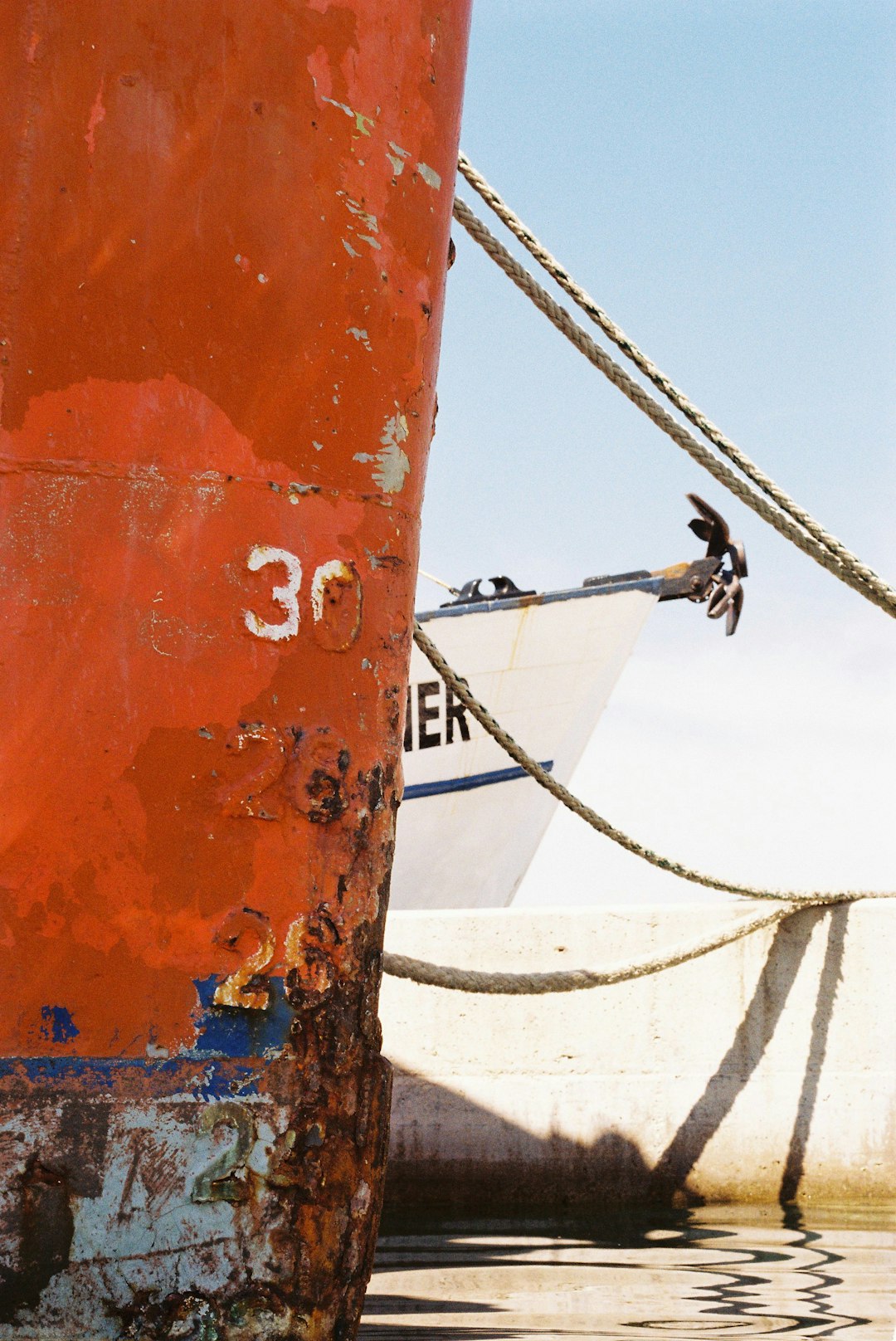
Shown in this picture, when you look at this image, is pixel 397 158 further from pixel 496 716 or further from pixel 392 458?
pixel 496 716

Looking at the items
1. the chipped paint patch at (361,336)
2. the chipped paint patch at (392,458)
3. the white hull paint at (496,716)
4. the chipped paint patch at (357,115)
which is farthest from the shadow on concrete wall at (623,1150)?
the white hull paint at (496,716)

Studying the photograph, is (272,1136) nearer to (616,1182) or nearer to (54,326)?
(54,326)

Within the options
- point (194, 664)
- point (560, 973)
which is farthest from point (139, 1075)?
point (560, 973)

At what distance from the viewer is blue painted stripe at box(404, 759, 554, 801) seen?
8.45 meters

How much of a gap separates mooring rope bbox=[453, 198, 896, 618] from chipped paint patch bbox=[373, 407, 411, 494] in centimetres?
126

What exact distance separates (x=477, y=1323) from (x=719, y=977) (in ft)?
6.01

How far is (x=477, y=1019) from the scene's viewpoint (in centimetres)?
431

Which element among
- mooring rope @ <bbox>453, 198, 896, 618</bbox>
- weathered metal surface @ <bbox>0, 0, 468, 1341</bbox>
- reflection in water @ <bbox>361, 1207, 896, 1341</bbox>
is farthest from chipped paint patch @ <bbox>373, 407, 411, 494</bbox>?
reflection in water @ <bbox>361, 1207, 896, 1341</bbox>

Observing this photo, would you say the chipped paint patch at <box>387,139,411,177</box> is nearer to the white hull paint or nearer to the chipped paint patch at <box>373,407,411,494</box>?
the chipped paint patch at <box>373,407,411,494</box>

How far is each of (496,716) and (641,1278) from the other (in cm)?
574

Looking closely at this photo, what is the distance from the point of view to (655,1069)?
13.9ft

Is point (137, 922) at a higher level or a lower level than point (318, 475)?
lower

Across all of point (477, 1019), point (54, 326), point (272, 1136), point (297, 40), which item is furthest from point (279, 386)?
point (477, 1019)

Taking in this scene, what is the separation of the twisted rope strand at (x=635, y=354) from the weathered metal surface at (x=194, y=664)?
4.12ft
